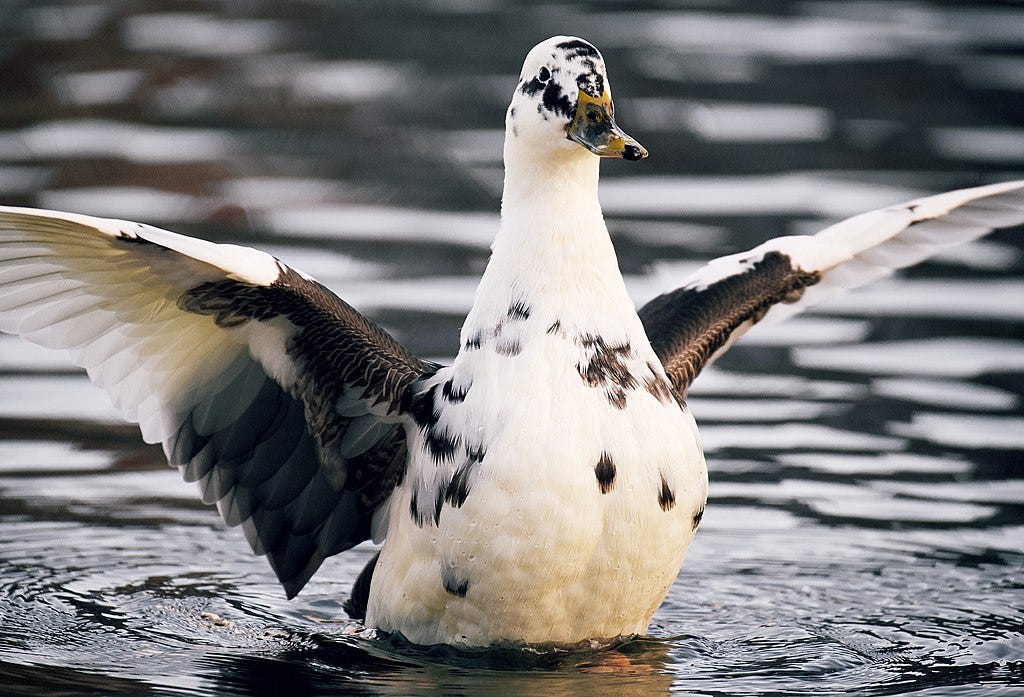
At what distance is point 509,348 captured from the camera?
6754 millimetres

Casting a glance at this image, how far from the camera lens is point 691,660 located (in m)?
7.16

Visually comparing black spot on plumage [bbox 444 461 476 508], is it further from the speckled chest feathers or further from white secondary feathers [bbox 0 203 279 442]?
white secondary feathers [bbox 0 203 279 442]

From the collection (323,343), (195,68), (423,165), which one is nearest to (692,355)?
(323,343)

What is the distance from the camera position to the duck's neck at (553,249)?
677 cm

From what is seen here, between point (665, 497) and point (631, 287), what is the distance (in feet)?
16.7

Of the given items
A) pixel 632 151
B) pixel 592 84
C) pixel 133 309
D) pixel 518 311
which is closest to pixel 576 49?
pixel 592 84

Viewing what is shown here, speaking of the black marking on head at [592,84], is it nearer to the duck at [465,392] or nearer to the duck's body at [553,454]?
the duck at [465,392]

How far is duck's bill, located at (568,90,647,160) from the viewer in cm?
657

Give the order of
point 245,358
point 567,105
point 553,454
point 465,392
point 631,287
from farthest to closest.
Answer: point 631,287, point 245,358, point 465,392, point 567,105, point 553,454

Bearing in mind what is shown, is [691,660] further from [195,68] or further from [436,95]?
[195,68]

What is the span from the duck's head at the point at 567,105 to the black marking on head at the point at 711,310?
140cm

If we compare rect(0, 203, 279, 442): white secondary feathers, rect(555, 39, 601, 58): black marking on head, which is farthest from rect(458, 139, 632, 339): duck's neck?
rect(0, 203, 279, 442): white secondary feathers

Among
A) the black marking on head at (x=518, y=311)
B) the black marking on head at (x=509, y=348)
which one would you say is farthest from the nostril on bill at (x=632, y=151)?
the black marking on head at (x=509, y=348)

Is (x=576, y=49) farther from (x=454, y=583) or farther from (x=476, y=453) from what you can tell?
(x=454, y=583)
